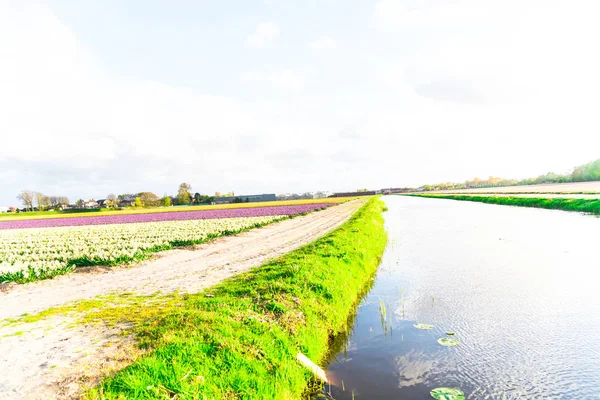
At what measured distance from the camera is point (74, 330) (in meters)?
6.97

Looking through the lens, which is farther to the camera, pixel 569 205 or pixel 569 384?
pixel 569 205

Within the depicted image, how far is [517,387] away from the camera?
210 inches

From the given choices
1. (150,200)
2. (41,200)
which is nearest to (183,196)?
(150,200)

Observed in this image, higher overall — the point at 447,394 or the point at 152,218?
the point at 152,218

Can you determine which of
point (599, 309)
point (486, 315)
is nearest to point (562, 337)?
point (486, 315)

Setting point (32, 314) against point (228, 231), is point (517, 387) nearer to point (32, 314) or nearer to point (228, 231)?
point (32, 314)

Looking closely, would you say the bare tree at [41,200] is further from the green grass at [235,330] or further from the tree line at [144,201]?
the green grass at [235,330]

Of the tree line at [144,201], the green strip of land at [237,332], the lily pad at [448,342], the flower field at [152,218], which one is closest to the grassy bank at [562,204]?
the lily pad at [448,342]

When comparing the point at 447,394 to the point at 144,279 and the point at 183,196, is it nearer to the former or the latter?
the point at 144,279

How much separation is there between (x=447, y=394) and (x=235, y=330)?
3971 millimetres

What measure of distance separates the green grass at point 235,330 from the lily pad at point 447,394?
208cm

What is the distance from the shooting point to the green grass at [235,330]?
14.6 ft

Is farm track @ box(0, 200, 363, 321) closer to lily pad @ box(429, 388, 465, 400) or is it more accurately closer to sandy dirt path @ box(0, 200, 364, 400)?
sandy dirt path @ box(0, 200, 364, 400)

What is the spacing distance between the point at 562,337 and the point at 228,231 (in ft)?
76.0
